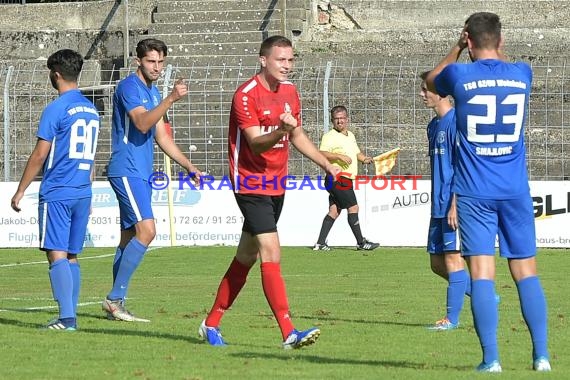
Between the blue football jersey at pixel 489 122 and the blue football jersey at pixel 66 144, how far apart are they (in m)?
3.83

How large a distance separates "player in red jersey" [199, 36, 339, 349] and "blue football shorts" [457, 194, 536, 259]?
1584 millimetres

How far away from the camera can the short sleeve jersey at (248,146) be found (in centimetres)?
950

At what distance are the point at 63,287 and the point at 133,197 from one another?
132 cm

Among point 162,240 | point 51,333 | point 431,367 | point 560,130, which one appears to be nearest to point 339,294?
point 51,333

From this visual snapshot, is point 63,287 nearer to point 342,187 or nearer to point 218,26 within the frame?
point 342,187

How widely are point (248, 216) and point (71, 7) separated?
24.0 meters

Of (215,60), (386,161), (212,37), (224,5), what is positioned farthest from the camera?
(224,5)

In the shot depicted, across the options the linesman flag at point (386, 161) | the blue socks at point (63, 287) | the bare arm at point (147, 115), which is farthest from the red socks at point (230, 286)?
the linesman flag at point (386, 161)

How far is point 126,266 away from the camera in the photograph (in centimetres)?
1162

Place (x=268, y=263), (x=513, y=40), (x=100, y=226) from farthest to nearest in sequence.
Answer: (x=513, y=40), (x=100, y=226), (x=268, y=263)

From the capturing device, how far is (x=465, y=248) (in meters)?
8.02

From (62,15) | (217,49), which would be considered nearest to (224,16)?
(217,49)

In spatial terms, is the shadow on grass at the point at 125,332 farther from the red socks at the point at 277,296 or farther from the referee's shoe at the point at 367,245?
the referee's shoe at the point at 367,245

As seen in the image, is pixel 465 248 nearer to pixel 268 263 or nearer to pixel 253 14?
pixel 268 263
